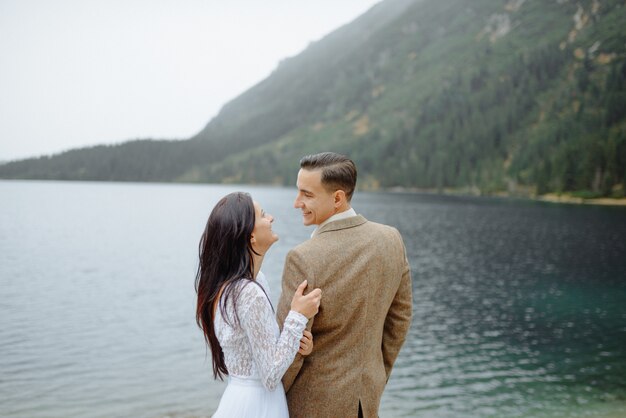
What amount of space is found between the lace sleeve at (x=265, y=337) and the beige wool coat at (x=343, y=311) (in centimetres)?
14

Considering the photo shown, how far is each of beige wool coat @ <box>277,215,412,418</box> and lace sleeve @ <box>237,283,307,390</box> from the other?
142mm

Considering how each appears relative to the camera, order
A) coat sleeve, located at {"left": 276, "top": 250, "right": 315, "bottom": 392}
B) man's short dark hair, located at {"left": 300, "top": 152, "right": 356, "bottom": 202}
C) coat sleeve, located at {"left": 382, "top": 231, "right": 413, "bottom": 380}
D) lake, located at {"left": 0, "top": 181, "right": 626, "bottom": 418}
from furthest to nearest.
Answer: lake, located at {"left": 0, "top": 181, "right": 626, "bottom": 418} → coat sleeve, located at {"left": 382, "top": 231, "right": 413, "bottom": 380} → man's short dark hair, located at {"left": 300, "top": 152, "right": 356, "bottom": 202} → coat sleeve, located at {"left": 276, "top": 250, "right": 315, "bottom": 392}

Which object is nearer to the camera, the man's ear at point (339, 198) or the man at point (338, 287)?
the man at point (338, 287)

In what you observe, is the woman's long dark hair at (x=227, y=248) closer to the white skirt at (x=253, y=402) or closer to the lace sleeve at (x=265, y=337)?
the lace sleeve at (x=265, y=337)

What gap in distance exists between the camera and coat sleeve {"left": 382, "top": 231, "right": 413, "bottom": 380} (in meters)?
3.95

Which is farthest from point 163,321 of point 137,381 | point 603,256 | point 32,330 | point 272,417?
point 603,256

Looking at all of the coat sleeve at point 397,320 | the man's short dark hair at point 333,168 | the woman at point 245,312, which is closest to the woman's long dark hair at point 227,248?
the woman at point 245,312

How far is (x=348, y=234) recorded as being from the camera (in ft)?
11.4

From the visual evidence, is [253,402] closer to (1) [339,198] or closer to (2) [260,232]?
(2) [260,232]

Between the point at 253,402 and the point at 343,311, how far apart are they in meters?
0.89

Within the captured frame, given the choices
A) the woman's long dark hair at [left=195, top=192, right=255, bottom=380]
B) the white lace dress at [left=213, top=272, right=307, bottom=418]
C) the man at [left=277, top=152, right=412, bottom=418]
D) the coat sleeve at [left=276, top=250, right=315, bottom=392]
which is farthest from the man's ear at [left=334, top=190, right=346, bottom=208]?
the white lace dress at [left=213, top=272, right=307, bottom=418]

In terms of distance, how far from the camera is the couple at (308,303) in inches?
133

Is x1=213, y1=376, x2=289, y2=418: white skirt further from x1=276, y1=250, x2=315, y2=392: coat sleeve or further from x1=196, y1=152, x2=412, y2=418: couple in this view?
x1=276, y1=250, x2=315, y2=392: coat sleeve

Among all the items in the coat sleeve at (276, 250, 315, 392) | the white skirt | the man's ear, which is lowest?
the white skirt
